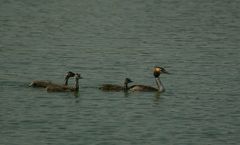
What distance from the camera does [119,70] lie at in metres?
33.2

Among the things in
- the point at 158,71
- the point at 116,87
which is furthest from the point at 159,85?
the point at 116,87

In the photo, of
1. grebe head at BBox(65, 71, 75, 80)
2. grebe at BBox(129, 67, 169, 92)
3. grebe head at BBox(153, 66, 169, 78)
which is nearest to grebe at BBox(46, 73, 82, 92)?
grebe head at BBox(65, 71, 75, 80)

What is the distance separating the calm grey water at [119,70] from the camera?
24.6 metres

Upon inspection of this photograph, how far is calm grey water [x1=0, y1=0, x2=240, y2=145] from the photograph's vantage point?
24641 mm

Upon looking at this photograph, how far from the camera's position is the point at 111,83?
30.9 metres

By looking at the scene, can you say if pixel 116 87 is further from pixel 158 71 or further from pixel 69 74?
pixel 158 71

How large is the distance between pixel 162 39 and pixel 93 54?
16.3ft

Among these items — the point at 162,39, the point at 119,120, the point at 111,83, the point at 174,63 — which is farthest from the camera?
the point at 162,39

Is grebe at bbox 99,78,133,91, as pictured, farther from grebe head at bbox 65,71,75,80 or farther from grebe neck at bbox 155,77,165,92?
grebe head at bbox 65,71,75,80

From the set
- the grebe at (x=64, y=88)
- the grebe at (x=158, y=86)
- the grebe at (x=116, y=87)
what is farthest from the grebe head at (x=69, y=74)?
the grebe at (x=158, y=86)

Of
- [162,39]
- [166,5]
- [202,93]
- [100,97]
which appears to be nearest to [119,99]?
[100,97]

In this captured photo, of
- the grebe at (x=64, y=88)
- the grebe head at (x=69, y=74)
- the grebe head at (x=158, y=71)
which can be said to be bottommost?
the grebe at (x=64, y=88)

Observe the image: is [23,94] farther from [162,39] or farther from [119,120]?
[162,39]

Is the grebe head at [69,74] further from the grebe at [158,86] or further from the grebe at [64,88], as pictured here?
the grebe at [158,86]
